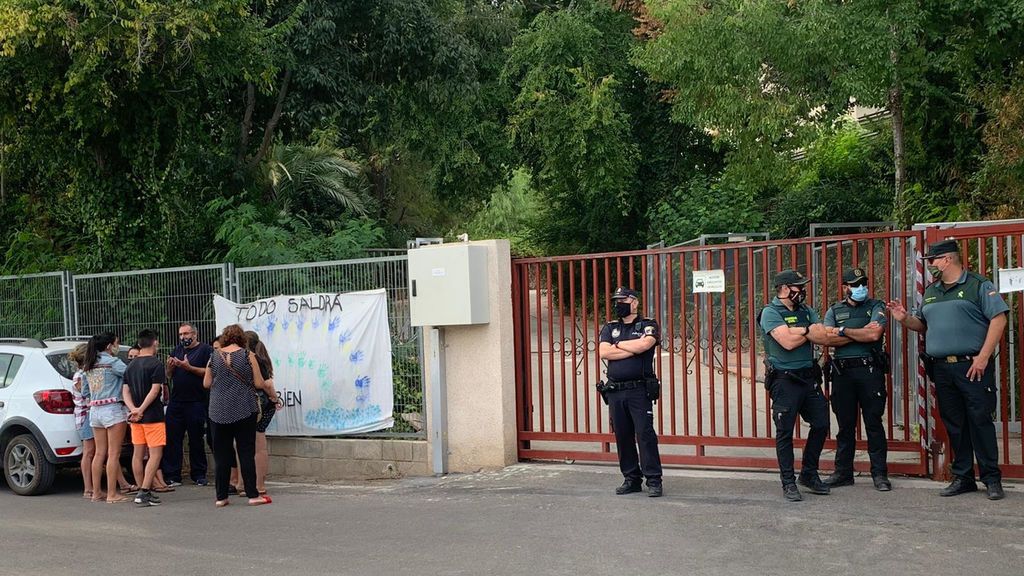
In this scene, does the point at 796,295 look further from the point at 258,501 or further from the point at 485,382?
the point at 258,501

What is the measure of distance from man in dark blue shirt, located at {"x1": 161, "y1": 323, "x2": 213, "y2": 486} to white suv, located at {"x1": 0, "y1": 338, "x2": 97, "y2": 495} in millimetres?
952

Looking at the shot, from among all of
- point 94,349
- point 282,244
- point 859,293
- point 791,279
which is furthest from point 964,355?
point 282,244

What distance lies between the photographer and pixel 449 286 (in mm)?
10156

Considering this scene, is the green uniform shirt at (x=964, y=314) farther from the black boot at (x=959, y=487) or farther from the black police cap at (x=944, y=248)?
the black boot at (x=959, y=487)

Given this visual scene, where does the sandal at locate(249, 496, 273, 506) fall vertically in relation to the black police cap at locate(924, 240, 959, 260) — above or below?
below

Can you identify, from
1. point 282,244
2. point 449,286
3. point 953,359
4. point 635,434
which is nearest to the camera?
point 953,359

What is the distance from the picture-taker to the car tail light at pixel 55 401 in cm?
1111

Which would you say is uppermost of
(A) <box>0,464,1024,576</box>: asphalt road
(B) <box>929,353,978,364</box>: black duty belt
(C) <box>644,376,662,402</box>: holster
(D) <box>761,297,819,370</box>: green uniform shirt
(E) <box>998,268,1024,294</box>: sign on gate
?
(E) <box>998,268,1024,294</box>: sign on gate

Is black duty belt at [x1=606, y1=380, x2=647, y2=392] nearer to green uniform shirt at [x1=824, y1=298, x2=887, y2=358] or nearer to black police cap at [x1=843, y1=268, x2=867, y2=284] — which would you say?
green uniform shirt at [x1=824, y1=298, x2=887, y2=358]

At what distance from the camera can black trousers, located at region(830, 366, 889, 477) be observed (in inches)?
322

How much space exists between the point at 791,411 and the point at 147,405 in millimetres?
6018

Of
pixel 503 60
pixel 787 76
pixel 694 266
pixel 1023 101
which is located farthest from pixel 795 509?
pixel 503 60

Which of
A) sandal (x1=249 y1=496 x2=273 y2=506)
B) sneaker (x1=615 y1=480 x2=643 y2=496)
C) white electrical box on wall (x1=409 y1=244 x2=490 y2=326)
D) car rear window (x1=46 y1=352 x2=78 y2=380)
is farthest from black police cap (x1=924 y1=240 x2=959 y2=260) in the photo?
car rear window (x1=46 y1=352 x2=78 y2=380)

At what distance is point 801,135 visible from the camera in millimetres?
18312
